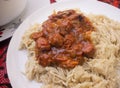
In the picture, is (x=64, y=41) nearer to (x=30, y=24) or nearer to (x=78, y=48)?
(x=78, y=48)

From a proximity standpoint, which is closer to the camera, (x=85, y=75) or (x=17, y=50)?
(x=85, y=75)

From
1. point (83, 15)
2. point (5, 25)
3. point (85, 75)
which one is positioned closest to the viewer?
point (85, 75)

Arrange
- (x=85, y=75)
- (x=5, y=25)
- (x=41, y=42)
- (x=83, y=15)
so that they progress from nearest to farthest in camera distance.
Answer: (x=85, y=75), (x=41, y=42), (x=83, y=15), (x=5, y=25)

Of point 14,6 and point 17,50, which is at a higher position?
point 14,6

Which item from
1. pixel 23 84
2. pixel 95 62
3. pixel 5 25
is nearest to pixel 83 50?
pixel 95 62

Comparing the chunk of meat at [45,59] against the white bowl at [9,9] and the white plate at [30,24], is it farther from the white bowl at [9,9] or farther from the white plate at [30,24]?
the white bowl at [9,9]

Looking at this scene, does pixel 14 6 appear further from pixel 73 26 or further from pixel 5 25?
pixel 73 26

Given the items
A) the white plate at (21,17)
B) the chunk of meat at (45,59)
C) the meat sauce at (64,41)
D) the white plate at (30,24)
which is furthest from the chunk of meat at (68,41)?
the white plate at (21,17)
